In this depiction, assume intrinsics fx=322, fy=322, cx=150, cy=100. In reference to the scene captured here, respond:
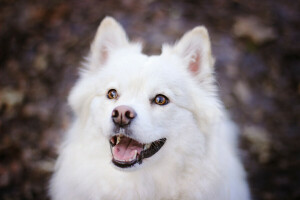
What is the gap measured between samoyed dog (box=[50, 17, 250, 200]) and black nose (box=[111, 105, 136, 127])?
70 millimetres

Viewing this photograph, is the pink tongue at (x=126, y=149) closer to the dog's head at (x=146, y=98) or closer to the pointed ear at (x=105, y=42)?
the dog's head at (x=146, y=98)

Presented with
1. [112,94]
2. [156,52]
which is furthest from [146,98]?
[156,52]

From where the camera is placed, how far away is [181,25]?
5180mm

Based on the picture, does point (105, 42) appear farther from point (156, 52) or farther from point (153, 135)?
point (156, 52)

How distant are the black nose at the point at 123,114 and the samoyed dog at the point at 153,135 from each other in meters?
0.07

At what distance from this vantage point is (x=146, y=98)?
2312mm

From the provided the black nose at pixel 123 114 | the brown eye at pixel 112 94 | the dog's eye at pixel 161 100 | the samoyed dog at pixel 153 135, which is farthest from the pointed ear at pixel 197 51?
the black nose at pixel 123 114

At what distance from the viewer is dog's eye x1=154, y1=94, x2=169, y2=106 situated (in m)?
2.34

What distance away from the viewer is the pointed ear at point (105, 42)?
266 centimetres

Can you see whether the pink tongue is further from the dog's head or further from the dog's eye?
the dog's eye

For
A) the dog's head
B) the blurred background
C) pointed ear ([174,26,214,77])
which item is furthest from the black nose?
the blurred background

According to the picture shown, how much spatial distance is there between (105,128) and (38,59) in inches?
118

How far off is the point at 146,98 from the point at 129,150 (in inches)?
15.3

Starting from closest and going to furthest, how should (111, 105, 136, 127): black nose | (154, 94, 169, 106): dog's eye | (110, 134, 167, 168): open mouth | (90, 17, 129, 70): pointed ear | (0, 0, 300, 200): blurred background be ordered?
(111, 105, 136, 127): black nose
(110, 134, 167, 168): open mouth
(154, 94, 169, 106): dog's eye
(90, 17, 129, 70): pointed ear
(0, 0, 300, 200): blurred background
